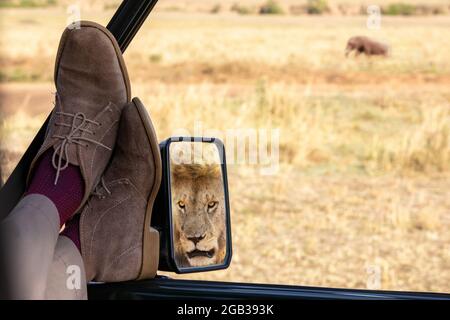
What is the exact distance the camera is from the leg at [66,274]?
109cm

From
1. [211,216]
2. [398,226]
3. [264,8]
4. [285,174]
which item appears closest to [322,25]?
[264,8]

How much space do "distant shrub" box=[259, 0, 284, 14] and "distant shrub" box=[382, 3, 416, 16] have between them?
1341 mm

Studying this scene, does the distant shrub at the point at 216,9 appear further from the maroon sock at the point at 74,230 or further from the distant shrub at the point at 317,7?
the maroon sock at the point at 74,230

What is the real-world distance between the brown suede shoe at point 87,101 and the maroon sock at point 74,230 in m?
0.04

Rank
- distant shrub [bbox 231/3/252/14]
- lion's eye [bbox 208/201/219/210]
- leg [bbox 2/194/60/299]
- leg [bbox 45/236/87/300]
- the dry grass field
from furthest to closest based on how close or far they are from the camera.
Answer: distant shrub [bbox 231/3/252/14] → the dry grass field → lion's eye [bbox 208/201/219/210] → leg [bbox 45/236/87/300] → leg [bbox 2/194/60/299]

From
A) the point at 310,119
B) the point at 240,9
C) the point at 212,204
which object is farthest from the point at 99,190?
the point at 240,9

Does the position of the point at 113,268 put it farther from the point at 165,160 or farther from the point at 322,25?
the point at 322,25

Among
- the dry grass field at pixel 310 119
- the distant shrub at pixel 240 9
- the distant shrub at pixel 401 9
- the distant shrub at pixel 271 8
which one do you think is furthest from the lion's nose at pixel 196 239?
the distant shrub at pixel 240 9

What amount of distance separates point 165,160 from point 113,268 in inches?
7.0

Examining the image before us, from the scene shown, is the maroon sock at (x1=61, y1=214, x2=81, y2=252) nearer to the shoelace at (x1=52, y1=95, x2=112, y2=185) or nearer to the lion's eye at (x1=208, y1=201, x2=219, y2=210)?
the shoelace at (x1=52, y1=95, x2=112, y2=185)

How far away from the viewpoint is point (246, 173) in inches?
179

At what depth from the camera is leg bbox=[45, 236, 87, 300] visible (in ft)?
3.57

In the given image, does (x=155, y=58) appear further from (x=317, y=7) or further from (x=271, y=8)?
(x=271, y=8)

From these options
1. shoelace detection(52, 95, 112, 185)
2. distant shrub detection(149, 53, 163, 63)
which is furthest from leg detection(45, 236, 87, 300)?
distant shrub detection(149, 53, 163, 63)
